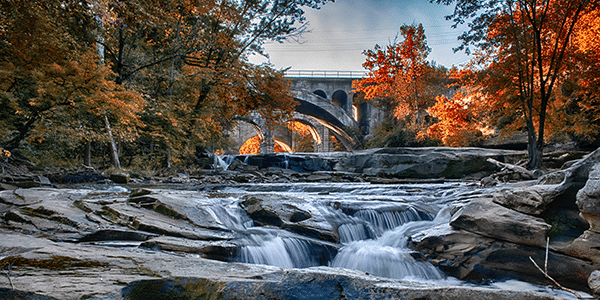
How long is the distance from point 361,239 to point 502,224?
6.14ft

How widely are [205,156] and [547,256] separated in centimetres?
1636

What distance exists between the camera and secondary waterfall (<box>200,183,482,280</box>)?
3.70 m

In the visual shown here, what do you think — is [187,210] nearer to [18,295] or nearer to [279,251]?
[279,251]

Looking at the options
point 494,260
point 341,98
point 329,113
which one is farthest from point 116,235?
point 341,98

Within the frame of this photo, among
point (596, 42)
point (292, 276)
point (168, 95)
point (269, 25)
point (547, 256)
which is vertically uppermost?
point (269, 25)

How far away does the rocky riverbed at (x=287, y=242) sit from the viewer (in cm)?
186

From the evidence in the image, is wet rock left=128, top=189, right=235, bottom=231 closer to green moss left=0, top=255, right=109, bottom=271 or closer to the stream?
the stream

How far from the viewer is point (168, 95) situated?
1301 centimetres

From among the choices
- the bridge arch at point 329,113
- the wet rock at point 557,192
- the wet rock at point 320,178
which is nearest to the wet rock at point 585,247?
the wet rock at point 557,192

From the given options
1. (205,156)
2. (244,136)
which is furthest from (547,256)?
(244,136)

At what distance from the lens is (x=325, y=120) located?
27891mm

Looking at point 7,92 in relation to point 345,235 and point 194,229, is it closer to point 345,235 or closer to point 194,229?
point 194,229

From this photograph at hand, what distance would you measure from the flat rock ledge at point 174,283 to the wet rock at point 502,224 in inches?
73.7

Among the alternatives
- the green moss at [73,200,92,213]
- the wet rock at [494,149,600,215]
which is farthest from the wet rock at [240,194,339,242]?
the wet rock at [494,149,600,215]
